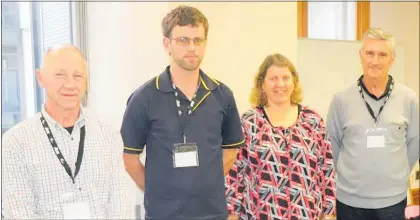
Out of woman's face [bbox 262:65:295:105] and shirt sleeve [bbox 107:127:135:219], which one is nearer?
shirt sleeve [bbox 107:127:135:219]

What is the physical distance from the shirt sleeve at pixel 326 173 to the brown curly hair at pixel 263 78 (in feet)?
0.68

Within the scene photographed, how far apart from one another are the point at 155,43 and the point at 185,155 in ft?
3.42

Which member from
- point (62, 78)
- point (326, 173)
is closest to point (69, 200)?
point (62, 78)

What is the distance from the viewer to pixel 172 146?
209 cm

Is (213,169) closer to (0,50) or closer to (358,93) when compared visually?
(358,93)

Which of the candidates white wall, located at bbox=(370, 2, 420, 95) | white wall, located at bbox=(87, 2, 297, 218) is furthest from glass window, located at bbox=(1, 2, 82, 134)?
white wall, located at bbox=(370, 2, 420, 95)

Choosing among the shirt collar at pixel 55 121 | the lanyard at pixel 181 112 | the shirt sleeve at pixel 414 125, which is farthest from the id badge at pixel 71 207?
the shirt sleeve at pixel 414 125

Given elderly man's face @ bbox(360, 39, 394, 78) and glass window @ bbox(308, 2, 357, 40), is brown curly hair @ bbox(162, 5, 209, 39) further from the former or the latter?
glass window @ bbox(308, 2, 357, 40)

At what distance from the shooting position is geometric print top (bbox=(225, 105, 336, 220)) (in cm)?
222

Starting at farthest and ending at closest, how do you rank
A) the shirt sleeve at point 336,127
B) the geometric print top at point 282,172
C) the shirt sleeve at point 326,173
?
the shirt sleeve at point 336,127 < the shirt sleeve at point 326,173 < the geometric print top at point 282,172

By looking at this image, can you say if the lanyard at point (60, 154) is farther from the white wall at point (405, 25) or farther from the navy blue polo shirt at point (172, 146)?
the white wall at point (405, 25)

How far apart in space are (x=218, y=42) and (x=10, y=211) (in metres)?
1.86

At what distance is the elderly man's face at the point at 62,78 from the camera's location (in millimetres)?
1788

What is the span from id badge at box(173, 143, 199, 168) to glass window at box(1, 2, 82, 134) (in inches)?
51.5
